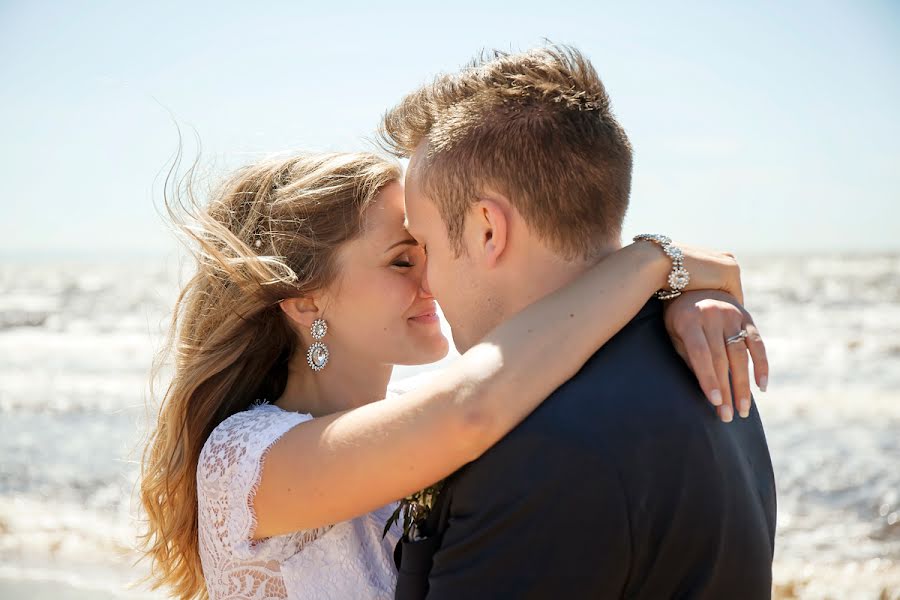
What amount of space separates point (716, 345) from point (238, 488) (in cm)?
152

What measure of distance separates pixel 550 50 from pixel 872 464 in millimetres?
9220

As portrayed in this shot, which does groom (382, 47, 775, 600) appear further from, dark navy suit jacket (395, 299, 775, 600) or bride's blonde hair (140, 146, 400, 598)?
bride's blonde hair (140, 146, 400, 598)

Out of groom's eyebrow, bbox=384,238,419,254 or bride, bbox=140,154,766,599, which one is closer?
bride, bbox=140,154,766,599

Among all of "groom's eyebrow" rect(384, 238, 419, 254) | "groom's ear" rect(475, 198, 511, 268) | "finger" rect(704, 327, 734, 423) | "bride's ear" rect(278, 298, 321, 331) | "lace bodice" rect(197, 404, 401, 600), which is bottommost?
"lace bodice" rect(197, 404, 401, 600)

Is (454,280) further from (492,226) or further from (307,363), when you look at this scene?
(307,363)

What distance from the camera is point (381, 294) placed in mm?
3127

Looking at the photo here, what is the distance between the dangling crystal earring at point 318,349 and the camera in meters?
3.22

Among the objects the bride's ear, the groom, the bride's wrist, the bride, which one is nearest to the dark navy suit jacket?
the groom

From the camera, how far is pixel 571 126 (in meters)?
2.25

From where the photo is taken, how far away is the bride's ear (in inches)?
127

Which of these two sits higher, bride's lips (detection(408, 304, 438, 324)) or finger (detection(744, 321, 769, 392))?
finger (detection(744, 321, 769, 392))

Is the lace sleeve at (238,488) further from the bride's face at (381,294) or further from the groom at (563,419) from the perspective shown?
the groom at (563,419)

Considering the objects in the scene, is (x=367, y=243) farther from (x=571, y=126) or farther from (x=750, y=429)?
(x=750, y=429)

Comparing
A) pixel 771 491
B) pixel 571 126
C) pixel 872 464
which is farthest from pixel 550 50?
pixel 872 464
